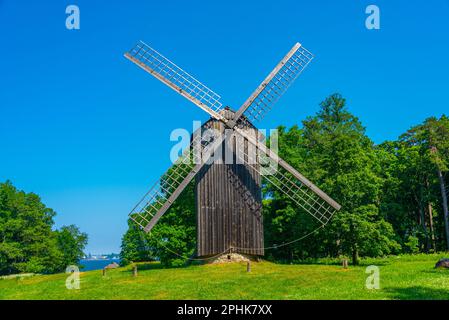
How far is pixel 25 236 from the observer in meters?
53.6

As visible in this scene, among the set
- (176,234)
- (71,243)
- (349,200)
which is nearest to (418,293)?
(349,200)

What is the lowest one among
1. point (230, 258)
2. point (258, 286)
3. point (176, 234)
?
point (258, 286)

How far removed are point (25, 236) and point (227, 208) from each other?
120ft

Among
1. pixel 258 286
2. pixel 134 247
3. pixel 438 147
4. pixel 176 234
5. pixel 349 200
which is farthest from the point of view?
pixel 134 247

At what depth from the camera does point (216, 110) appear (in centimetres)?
2736

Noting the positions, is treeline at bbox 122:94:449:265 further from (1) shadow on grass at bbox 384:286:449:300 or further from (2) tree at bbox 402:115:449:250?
(1) shadow on grass at bbox 384:286:449:300

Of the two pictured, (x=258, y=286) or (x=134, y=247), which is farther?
(x=134, y=247)

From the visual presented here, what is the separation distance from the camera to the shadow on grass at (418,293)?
1545 cm

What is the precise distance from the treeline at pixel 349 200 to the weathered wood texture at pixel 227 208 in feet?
11.7

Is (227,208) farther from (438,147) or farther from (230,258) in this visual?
(438,147)

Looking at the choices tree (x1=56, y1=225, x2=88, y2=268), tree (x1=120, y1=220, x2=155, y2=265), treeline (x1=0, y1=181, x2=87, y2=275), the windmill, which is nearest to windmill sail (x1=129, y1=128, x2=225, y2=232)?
the windmill

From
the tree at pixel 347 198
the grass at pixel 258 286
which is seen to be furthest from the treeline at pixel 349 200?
the grass at pixel 258 286

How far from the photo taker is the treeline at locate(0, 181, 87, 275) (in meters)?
51.4
